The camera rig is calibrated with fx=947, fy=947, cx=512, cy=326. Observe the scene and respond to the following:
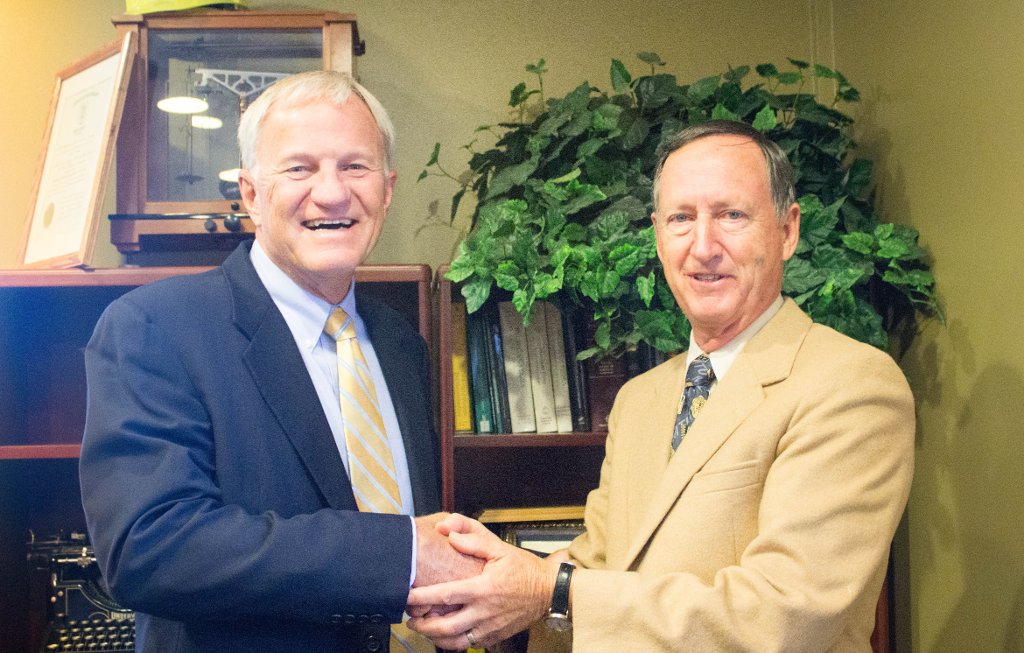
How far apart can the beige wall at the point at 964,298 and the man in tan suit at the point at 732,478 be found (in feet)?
1.69

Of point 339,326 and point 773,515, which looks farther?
point 339,326

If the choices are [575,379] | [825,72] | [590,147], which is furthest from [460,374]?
[825,72]

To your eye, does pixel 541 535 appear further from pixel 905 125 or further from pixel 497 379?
pixel 905 125

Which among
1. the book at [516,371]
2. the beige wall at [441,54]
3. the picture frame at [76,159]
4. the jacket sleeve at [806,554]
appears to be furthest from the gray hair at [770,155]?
the picture frame at [76,159]

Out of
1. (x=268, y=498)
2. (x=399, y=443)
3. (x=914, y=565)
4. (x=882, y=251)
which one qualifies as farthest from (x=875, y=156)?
(x=268, y=498)

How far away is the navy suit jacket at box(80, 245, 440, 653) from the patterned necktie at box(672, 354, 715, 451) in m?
0.55

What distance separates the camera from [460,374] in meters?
2.32

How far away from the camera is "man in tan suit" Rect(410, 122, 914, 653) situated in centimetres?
150

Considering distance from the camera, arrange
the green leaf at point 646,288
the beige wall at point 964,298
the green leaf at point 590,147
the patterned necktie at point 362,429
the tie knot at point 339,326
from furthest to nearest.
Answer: the green leaf at point 590,147 → the green leaf at point 646,288 → the beige wall at point 964,298 → the tie knot at point 339,326 → the patterned necktie at point 362,429

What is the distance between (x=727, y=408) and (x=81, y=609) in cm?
171

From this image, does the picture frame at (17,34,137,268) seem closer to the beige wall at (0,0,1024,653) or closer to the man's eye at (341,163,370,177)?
the beige wall at (0,0,1024,653)

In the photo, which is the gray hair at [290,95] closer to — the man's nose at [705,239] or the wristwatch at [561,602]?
the man's nose at [705,239]

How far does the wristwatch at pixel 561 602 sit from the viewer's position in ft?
5.37

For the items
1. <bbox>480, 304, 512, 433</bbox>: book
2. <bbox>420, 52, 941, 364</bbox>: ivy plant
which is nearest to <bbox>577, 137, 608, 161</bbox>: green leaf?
<bbox>420, 52, 941, 364</bbox>: ivy plant
